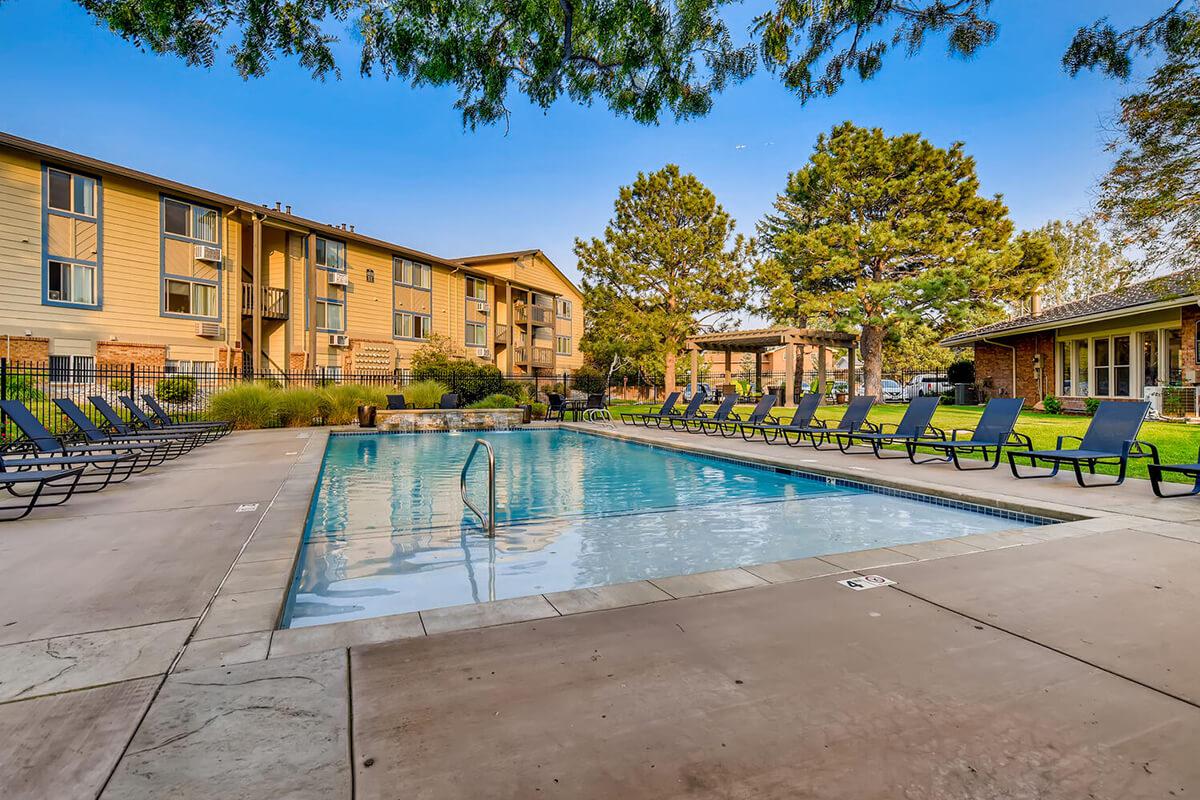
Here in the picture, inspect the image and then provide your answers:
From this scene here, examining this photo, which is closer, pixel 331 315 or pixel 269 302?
pixel 269 302

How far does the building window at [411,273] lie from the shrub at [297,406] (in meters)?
13.0

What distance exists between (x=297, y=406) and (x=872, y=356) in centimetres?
2141

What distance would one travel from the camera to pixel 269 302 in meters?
23.3

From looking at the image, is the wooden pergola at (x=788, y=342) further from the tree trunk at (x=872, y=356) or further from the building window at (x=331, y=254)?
the building window at (x=331, y=254)

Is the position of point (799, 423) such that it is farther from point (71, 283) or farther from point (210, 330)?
point (71, 283)

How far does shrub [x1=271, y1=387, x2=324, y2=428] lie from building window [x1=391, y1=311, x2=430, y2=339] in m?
12.0

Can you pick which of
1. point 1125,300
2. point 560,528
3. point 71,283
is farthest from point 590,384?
point 560,528

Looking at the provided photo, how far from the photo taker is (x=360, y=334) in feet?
86.1

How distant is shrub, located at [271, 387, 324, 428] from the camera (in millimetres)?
15625

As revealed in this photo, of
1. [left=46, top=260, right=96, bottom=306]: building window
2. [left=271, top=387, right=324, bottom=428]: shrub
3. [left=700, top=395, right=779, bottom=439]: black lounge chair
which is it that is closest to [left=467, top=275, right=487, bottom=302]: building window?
[left=46, top=260, right=96, bottom=306]: building window

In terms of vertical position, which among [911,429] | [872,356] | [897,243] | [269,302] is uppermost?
[897,243]

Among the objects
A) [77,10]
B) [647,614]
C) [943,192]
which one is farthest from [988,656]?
[943,192]

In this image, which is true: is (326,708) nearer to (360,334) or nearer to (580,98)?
(580,98)

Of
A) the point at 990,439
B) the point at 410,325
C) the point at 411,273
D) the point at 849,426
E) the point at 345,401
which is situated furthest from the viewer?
the point at 411,273
